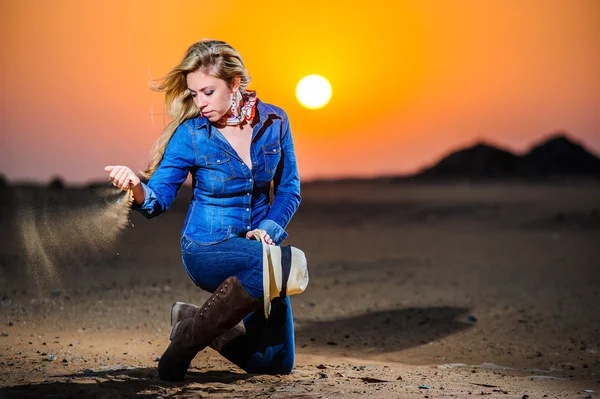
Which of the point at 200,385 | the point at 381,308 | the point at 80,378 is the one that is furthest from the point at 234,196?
the point at 381,308

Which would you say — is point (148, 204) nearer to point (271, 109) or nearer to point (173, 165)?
point (173, 165)

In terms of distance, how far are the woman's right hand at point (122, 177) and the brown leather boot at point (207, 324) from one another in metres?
0.72

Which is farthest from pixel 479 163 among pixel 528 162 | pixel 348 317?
pixel 348 317

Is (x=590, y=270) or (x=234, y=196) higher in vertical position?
(x=234, y=196)

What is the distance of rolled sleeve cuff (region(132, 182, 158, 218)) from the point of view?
13.6ft

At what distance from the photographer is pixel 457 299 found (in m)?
8.82

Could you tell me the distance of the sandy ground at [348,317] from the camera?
4.74 metres

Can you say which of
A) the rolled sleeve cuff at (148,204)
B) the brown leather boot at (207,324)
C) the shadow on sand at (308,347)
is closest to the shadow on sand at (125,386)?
the shadow on sand at (308,347)

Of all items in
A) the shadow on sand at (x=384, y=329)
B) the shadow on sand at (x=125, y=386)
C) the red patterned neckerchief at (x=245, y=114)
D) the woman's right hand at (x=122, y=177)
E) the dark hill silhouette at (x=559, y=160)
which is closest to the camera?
the woman's right hand at (x=122, y=177)

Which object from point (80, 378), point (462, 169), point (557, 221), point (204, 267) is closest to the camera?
point (204, 267)

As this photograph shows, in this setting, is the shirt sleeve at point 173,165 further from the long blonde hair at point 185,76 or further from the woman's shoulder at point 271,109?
the woman's shoulder at point 271,109

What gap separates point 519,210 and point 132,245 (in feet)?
35.6

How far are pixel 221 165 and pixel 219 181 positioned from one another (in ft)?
0.29

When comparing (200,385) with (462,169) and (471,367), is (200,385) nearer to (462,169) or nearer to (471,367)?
(471,367)
